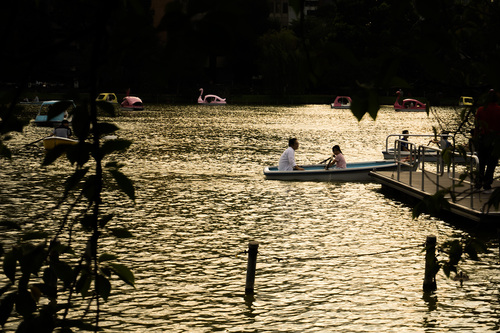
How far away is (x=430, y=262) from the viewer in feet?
18.6

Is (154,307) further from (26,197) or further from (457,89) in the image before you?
(26,197)

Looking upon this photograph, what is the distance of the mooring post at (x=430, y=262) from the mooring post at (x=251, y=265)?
95.9 inches

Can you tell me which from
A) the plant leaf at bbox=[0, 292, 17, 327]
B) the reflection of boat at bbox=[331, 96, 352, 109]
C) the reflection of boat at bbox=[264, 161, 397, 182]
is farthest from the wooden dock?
the reflection of boat at bbox=[331, 96, 352, 109]

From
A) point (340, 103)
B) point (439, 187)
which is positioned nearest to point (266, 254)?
point (439, 187)

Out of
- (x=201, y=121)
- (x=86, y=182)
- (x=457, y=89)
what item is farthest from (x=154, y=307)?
(x=201, y=121)

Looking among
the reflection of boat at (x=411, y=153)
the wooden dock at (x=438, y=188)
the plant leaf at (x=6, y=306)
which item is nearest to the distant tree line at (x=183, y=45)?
the plant leaf at (x=6, y=306)

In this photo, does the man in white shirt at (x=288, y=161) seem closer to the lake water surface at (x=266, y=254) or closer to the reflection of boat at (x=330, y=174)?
the reflection of boat at (x=330, y=174)

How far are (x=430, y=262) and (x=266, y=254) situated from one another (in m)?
8.99

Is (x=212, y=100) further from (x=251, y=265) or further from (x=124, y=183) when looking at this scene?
(x=124, y=183)

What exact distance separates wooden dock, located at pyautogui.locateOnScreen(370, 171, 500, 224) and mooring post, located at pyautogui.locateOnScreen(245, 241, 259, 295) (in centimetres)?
488

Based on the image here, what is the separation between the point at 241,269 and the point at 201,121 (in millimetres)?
46667

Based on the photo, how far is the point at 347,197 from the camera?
72.8ft

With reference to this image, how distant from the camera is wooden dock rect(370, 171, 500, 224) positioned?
1537 cm

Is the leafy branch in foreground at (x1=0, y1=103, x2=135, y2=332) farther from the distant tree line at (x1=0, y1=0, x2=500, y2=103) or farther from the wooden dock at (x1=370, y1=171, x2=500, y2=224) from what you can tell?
the wooden dock at (x1=370, y1=171, x2=500, y2=224)
